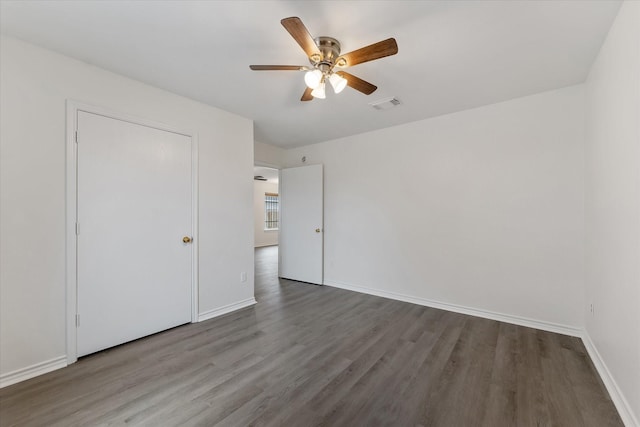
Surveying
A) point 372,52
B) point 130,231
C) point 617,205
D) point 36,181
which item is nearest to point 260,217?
point 130,231

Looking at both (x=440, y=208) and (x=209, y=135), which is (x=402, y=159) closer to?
(x=440, y=208)

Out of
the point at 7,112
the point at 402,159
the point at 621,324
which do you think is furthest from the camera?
the point at 402,159

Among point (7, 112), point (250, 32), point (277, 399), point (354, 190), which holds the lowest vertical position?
point (277, 399)

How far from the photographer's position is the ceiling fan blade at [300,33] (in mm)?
1399

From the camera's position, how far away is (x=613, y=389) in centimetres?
176

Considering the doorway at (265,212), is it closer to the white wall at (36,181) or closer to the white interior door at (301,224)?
the white interior door at (301,224)

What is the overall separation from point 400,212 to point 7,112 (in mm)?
3958

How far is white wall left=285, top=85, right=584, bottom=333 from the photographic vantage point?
8.83 feet

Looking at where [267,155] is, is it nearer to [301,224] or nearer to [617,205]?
[301,224]

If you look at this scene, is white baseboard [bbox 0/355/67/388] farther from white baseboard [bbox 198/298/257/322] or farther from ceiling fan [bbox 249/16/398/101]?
ceiling fan [bbox 249/16/398/101]

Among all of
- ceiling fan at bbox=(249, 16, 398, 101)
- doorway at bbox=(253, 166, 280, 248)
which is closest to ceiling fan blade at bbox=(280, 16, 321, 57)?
ceiling fan at bbox=(249, 16, 398, 101)

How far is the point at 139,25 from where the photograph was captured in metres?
1.80

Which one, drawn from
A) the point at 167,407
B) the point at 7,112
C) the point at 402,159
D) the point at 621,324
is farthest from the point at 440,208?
the point at 7,112

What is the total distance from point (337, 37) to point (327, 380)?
2516 millimetres
